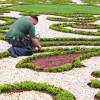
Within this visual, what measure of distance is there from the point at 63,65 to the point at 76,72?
56 centimetres

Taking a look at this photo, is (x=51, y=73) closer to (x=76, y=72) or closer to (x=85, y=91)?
(x=76, y=72)

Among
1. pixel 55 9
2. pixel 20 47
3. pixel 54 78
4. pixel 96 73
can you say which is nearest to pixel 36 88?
pixel 54 78

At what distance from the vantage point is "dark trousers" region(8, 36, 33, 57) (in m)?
14.3

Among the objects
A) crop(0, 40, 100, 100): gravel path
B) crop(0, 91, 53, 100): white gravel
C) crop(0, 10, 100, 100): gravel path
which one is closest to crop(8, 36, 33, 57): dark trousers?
crop(0, 10, 100, 100): gravel path

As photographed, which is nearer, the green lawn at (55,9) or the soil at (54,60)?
the soil at (54,60)

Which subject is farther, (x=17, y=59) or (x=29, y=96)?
(x=17, y=59)

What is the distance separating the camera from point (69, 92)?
10016mm

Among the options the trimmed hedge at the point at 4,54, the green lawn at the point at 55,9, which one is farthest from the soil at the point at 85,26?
the trimmed hedge at the point at 4,54

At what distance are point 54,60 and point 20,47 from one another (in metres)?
1.68

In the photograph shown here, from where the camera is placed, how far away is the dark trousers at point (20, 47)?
14281 mm

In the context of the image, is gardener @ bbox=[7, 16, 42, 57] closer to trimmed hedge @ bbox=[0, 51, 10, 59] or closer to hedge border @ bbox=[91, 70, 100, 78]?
trimmed hedge @ bbox=[0, 51, 10, 59]

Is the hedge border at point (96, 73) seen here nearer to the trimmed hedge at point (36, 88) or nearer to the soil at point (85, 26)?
the trimmed hedge at point (36, 88)

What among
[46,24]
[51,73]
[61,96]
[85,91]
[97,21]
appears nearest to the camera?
[61,96]

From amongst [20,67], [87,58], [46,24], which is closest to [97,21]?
[46,24]
